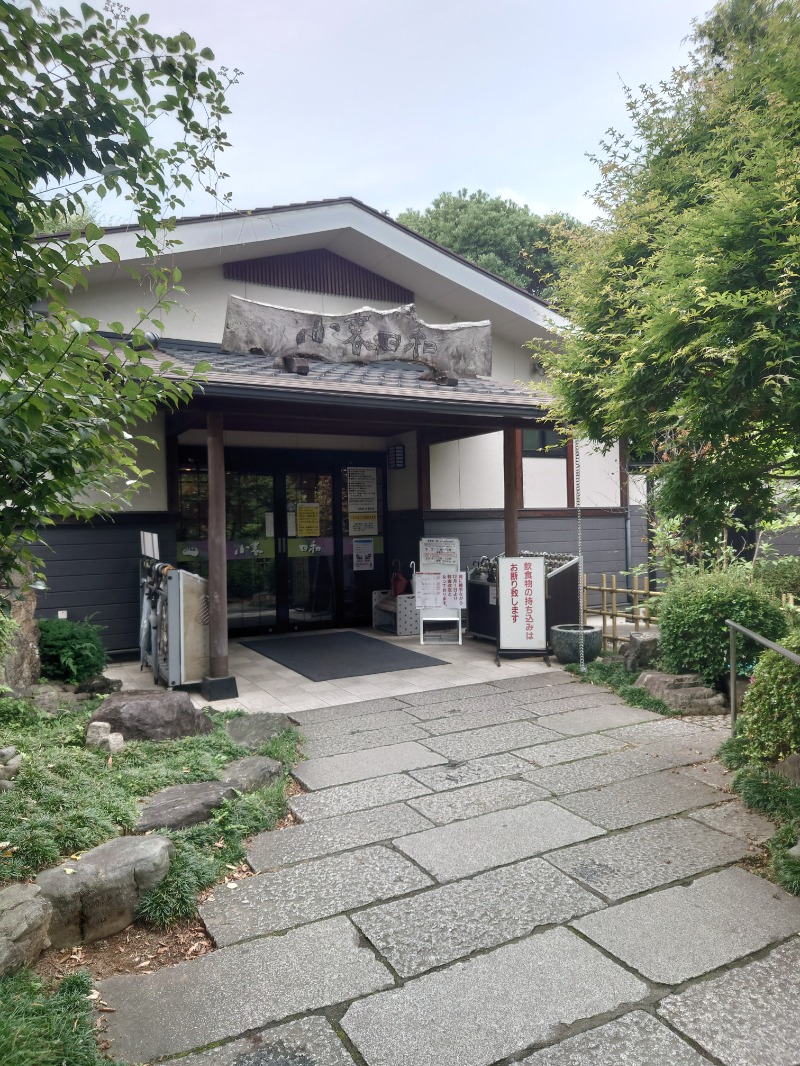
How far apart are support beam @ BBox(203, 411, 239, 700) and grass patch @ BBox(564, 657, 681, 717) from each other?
358 centimetres

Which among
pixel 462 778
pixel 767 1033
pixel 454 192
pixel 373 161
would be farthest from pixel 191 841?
pixel 454 192

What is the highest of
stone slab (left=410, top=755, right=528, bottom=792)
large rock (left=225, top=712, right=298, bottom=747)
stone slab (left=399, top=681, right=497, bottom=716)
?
large rock (left=225, top=712, right=298, bottom=747)

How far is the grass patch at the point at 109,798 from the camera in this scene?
122 inches

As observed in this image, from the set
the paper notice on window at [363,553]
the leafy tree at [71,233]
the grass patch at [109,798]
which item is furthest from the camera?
the paper notice on window at [363,553]

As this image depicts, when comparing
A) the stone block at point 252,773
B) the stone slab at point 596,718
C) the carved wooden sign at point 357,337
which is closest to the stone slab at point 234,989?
the stone block at point 252,773

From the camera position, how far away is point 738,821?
12.5ft

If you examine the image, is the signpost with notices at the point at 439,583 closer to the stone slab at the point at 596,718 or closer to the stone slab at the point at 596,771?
the stone slab at the point at 596,718

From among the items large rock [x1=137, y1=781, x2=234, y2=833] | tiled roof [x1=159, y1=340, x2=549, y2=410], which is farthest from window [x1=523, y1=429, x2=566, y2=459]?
large rock [x1=137, y1=781, x2=234, y2=833]

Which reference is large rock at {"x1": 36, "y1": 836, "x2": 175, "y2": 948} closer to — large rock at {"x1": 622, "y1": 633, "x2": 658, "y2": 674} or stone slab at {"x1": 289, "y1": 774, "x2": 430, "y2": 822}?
stone slab at {"x1": 289, "y1": 774, "x2": 430, "y2": 822}

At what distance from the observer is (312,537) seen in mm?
10383

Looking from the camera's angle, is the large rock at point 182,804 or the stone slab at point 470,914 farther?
the large rock at point 182,804

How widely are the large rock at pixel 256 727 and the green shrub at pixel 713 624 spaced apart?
3.55 metres

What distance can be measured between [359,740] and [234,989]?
2850 millimetres

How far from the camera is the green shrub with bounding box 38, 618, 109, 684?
6582mm
